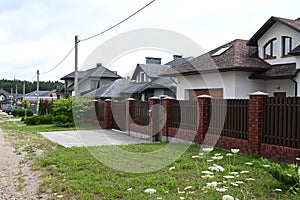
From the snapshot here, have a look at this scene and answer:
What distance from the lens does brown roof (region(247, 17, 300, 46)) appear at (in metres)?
15.0

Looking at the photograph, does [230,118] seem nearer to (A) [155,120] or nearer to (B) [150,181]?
(B) [150,181]

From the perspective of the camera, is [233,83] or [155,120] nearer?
[155,120]

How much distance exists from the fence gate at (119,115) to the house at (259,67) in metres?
4.50

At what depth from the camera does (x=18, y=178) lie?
6957 millimetres

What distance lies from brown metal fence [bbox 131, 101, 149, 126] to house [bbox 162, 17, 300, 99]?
14.9 feet

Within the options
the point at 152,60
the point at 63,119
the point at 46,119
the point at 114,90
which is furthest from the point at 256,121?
the point at 152,60

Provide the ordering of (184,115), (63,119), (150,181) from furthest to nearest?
(63,119) → (184,115) → (150,181)

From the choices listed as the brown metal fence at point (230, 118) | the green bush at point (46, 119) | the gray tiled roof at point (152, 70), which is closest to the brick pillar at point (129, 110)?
the brown metal fence at point (230, 118)

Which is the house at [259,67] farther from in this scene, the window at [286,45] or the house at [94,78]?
the house at [94,78]

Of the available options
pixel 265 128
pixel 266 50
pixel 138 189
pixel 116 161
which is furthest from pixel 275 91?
pixel 138 189

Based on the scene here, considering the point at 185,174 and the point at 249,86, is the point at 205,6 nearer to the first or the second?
the point at 185,174

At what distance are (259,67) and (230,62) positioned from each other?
142cm

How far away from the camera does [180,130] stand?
456 inches

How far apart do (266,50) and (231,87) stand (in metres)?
2.82
